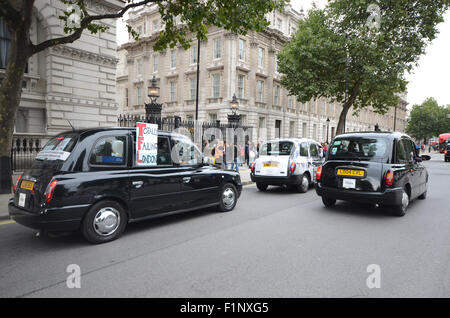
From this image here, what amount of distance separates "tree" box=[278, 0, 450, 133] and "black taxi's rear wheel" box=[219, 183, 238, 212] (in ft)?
62.5

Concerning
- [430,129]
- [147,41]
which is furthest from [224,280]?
[430,129]

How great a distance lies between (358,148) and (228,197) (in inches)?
127

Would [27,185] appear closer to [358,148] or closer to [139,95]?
[358,148]

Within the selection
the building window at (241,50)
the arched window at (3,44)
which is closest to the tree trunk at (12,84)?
the arched window at (3,44)

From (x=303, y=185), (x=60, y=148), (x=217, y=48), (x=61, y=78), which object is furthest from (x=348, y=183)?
(x=217, y=48)

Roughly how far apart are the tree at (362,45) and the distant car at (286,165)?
1527 centimetres

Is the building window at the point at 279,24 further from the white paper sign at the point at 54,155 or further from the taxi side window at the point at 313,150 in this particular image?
the white paper sign at the point at 54,155

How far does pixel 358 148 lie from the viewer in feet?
22.4

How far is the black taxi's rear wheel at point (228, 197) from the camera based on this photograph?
6.70 m

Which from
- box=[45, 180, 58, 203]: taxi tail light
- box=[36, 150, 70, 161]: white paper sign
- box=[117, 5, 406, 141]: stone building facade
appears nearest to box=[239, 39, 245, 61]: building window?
box=[117, 5, 406, 141]: stone building facade

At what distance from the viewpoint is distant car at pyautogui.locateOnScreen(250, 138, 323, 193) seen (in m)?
9.19

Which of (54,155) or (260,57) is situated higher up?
(260,57)

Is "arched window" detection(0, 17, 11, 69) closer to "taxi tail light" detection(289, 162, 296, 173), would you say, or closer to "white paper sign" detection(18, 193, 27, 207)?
"white paper sign" detection(18, 193, 27, 207)
